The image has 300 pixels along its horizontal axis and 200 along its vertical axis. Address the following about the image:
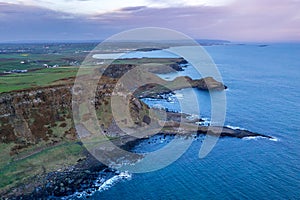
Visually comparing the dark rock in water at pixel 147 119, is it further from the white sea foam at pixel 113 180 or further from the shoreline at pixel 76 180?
the white sea foam at pixel 113 180

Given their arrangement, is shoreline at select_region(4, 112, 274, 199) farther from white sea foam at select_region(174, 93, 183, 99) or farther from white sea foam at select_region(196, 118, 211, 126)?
white sea foam at select_region(174, 93, 183, 99)

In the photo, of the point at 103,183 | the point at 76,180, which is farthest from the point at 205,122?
the point at 76,180

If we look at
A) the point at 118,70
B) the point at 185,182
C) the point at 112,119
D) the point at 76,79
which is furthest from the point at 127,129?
the point at 118,70

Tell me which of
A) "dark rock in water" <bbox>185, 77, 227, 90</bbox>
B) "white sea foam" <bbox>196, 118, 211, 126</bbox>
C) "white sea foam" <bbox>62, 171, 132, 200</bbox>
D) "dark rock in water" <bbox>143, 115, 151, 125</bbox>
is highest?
"dark rock in water" <bbox>185, 77, 227, 90</bbox>

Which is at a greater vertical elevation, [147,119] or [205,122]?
[147,119]

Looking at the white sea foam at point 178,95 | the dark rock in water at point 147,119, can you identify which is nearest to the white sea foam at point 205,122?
the dark rock in water at point 147,119

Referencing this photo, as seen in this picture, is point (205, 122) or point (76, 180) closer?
point (76, 180)

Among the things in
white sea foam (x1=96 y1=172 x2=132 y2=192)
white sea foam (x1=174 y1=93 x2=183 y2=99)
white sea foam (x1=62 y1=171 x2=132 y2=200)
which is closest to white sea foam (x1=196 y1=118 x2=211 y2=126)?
white sea foam (x1=174 y1=93 x2=183 y2=99)

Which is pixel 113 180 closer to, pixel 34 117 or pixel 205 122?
pixel 34 117

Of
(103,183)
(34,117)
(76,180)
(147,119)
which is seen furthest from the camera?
(147,119)

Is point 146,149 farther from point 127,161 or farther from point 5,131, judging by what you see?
point 5,131

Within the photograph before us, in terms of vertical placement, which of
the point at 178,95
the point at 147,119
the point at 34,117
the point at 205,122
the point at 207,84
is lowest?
the point at 205,122

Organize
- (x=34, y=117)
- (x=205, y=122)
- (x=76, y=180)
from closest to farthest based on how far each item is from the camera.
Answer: (x=76, y=180), (x=34, y=117), (x=205, y=122)
